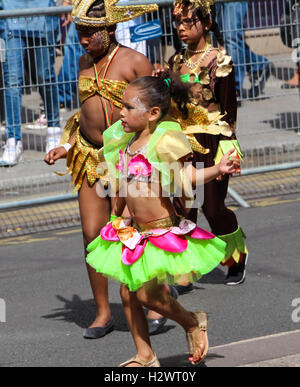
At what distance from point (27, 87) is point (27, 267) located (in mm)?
2029

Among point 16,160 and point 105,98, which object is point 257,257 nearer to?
point 105,98

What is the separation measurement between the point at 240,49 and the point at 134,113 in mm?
4705

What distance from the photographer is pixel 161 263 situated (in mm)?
4719

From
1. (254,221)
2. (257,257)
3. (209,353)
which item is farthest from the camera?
(254,221)

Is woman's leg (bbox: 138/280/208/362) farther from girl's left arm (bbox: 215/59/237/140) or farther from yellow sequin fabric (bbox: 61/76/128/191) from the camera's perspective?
girl's left arm (bbox: 215/59/237/140)

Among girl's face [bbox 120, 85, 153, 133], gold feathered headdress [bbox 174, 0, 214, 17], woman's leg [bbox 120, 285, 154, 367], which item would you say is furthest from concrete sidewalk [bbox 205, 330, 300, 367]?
gold feathered headdress [bbox 174, 0, 214, 17]

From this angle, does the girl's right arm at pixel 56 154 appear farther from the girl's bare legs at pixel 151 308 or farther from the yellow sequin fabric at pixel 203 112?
the girl's bare legs at pixel 151 308

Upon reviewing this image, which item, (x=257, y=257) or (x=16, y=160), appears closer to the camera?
(x=257, y=257)

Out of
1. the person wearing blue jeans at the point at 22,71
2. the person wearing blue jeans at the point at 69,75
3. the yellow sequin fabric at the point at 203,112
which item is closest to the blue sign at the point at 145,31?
the person wearing blue jeans at the point at 69,75

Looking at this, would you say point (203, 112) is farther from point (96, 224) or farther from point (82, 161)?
point (96, 224)

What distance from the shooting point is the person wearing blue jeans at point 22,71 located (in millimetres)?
8609

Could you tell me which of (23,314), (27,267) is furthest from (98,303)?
(27,267)

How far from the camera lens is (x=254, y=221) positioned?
8453mm

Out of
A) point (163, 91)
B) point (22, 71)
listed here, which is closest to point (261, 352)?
point (163, 91)
